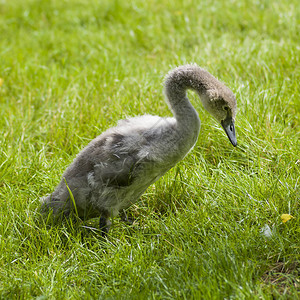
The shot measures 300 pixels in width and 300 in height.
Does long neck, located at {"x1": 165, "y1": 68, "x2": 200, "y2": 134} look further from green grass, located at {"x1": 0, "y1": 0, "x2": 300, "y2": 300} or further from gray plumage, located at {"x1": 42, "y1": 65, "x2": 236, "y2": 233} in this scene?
green grass, located at {"x1": 0, "y1": 0, "x2": 300, "y2": 300}

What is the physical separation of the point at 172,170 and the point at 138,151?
2.53 ft

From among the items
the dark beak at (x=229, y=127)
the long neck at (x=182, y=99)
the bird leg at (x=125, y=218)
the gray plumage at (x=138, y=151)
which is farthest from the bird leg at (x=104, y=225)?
the dark beak at (x=229, y=127)

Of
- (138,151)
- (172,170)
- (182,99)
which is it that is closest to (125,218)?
(172,170)

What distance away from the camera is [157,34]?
727cm

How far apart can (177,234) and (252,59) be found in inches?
118

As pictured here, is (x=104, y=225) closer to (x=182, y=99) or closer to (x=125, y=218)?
(x=125, y=218)

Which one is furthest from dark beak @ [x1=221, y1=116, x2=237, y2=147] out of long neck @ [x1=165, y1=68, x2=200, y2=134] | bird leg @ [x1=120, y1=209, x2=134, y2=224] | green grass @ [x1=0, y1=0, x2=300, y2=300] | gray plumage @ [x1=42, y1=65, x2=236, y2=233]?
bird leg @ [x1=120, y1=209, x2=134, y2=224]

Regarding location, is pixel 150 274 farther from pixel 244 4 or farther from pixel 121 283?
pixel 244 4

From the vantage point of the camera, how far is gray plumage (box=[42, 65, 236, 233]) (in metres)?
3.45

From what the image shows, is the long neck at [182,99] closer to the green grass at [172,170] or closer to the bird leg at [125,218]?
the green grass at [172,170]

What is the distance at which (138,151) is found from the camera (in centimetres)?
350

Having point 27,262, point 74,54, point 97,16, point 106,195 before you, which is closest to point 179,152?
point 106,195

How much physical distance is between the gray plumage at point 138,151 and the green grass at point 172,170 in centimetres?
24

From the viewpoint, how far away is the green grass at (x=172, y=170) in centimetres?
296
